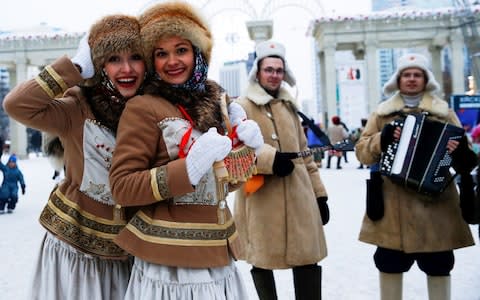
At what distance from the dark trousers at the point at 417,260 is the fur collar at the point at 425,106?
2.97 ft

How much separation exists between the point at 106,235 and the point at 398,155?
1.89 m

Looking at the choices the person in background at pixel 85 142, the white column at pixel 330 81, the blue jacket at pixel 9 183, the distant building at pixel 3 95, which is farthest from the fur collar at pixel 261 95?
the distant building at pixel 3 95

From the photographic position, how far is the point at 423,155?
298 centimetres

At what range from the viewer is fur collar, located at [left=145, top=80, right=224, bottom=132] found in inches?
71.4

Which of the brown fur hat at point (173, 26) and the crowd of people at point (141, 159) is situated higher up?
the brown fur hat at point (173, 26)

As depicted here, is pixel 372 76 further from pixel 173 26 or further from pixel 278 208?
pixel 173 26

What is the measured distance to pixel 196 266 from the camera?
172 centimetres

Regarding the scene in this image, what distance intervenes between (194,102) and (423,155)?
1.75 metres

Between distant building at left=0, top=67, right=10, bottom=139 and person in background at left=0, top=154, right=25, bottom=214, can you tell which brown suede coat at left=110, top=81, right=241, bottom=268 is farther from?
distant building at left=0, top=67, right=10, bottom=139

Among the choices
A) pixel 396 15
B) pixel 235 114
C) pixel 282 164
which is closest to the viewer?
pixel 235 114

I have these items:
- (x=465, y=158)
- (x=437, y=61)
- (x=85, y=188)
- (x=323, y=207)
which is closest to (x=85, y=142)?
(x=85, y=188)

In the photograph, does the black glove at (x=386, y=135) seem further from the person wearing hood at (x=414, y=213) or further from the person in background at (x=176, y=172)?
the person in background at (x=176, y=172)

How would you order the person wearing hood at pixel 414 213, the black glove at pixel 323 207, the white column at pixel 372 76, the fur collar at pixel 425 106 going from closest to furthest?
the person wearing hood at pixel 414 213 → the fur collar at pixel 425 106 → the black glove at pixel 323 207 → the white column at pixel 372 76

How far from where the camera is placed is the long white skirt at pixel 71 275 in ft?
6.69
